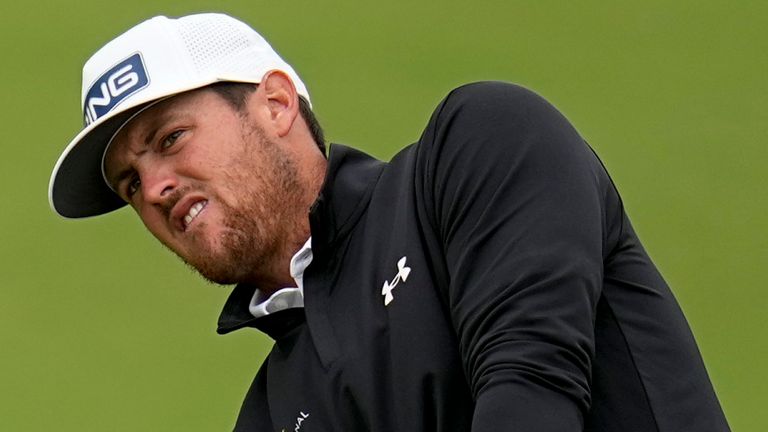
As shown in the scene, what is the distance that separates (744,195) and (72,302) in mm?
1273

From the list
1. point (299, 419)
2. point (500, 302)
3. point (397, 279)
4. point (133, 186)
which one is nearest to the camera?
point (500, 302)

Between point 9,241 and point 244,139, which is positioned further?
point 9,241

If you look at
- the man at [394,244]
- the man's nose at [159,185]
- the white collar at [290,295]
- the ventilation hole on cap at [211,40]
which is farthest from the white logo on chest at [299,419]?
the ventilation hole on cap at [211,40]

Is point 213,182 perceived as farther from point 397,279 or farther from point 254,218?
point 397,279

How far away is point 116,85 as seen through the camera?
1.81 meters

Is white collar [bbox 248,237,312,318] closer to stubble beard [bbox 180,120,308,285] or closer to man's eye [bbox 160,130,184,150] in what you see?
stubble beard [bbox 180,120,308,285]

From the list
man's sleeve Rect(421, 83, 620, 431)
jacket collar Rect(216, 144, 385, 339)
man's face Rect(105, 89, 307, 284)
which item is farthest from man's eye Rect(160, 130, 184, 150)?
man's sleeve Rect(421, 83, 620, 431)

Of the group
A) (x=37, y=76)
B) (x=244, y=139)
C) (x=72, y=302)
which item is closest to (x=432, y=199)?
(x=244, y=139)

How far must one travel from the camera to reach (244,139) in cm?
182

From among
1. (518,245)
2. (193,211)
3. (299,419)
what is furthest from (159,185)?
(518,245)

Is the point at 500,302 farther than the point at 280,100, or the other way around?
the point at 280,100

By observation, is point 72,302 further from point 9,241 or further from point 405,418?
point 405,418

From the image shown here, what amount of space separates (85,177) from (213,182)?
177 mm

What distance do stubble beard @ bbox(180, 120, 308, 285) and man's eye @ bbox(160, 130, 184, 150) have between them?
63 millimetres
